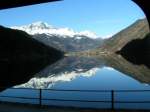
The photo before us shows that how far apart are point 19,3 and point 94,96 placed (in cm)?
3547

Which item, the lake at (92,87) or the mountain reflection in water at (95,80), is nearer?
the lake at (92,87)

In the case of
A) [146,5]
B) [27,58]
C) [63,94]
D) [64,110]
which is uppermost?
[146,5]

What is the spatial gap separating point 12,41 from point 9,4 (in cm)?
17232

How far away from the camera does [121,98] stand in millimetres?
41594

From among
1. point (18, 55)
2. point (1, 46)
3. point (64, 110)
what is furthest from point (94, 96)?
point (18, 55)

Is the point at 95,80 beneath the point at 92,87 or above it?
beneath

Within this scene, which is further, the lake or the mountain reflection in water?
the mountain reflection in water

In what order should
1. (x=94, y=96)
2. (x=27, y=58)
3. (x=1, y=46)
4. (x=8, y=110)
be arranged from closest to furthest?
(x=8, y=110), (x=94, y=96), (x=1, y=46), (x=27, y=58)

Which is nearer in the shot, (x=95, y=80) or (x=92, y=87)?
(x=92, y=87)

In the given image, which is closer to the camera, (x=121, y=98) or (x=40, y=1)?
(x=40, y=1)

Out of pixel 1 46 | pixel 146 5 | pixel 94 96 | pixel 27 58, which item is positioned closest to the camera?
pixel 146 5

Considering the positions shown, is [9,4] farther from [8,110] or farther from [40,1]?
[8,110]

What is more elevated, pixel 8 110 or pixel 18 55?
pixel 8 110

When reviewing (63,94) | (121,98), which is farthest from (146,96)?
(63,94)
